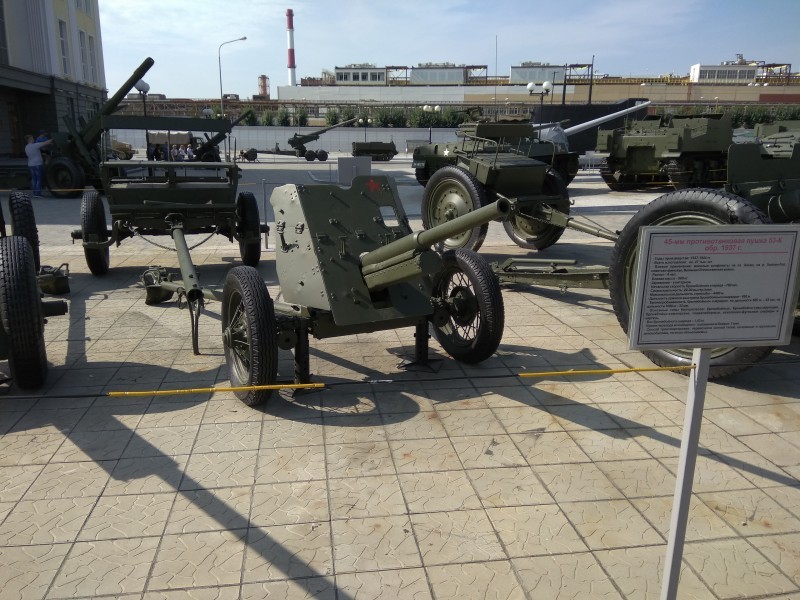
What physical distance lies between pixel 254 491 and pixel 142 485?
1.99ft

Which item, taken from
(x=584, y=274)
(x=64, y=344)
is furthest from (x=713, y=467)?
(x=64, y=344)

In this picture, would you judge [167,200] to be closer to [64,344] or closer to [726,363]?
[64,344]

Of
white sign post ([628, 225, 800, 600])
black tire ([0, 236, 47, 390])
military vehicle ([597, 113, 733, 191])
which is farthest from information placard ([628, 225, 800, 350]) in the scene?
military vehicle ([597, 113, 733, 191])

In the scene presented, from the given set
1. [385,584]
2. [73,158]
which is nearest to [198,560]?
[385,584]

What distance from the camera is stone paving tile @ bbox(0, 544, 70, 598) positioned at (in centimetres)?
278

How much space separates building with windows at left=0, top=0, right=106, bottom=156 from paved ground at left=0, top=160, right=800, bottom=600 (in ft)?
67.2

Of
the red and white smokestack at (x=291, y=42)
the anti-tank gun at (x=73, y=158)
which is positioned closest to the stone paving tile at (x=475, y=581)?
the anti-tank gun at (x=73, y=158)

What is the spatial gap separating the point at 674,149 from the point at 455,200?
9107 mm

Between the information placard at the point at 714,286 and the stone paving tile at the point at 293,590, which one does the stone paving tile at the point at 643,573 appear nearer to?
the information placard at the point at 714,286

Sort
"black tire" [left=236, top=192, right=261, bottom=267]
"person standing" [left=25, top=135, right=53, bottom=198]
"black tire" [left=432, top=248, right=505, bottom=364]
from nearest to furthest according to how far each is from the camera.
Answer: "black tire" [left=432, top=248, right=505, bottom=364], "black tire" [left=236, top=192, right=261, bottom=267], "person standing" [left=25, top=135, right=53, bottom=198]

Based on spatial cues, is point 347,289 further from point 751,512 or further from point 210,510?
point 751,512

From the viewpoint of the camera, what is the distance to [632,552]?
306 cm

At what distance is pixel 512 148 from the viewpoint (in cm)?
1187

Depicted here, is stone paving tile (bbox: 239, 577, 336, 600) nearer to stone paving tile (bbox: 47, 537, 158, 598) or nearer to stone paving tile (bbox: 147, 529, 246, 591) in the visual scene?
stone paving tile (bbox: 147, 529, 246, 591)
